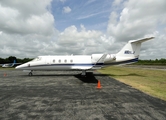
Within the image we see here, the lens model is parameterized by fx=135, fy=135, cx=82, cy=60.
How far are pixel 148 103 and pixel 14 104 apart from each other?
665 centimetres

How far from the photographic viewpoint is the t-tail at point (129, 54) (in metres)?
18.9

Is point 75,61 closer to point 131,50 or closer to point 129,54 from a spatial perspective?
point 129,54

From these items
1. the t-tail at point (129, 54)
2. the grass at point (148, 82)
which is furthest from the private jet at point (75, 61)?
the grass at point (148, 82)

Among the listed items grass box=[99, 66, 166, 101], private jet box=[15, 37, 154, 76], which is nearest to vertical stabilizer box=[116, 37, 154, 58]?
private jet box=[15, 37, 154, 76]

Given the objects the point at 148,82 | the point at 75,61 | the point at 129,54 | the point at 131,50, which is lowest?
the point at 148,82

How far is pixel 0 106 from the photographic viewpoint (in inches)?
251

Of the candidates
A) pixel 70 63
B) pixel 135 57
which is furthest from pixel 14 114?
pixel 135 57

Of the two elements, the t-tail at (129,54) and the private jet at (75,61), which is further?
the t-tail at (129,54)

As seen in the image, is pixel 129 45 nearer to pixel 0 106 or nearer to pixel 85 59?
pixel 85 59

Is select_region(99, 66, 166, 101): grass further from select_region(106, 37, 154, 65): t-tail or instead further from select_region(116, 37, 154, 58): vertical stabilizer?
select_region(116, 37, 154, 58): vertical stabilizer

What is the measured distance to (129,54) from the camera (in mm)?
19281

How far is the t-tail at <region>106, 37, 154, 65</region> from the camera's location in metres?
18.9

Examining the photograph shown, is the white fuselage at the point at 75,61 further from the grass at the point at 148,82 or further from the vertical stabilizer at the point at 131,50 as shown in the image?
the grass at the point at 148,82

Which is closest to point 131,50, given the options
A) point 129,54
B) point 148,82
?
point 129,54
